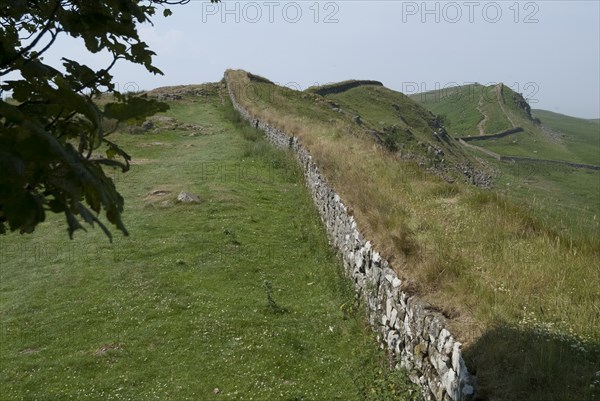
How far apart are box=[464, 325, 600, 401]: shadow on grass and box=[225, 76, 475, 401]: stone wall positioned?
22 centimetres

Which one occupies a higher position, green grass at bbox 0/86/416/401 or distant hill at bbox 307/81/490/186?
distant hill at bbox 307/81/490/186

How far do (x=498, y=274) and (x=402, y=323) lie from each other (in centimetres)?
Result: 174

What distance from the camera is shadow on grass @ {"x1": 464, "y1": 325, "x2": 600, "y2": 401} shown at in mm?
4574

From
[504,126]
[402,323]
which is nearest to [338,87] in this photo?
[504,126]

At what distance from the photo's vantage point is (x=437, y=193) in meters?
12.1

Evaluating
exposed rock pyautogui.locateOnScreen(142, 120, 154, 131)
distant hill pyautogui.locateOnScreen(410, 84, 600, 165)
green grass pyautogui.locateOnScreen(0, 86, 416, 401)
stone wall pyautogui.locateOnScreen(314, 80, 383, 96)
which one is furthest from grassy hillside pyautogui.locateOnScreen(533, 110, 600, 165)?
green grass pyautogui.locateOnScreen(0, 86, 416, 401)

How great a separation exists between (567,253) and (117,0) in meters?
7.05

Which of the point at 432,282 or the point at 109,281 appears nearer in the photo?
the point at 432,282

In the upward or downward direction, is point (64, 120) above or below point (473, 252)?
above

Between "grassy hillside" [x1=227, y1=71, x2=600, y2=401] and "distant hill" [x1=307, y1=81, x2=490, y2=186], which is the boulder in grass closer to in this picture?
"grassy hillside" [x1=227, y1=71, x2=600, y2=401]

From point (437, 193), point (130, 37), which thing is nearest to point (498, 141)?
point (437, 193)

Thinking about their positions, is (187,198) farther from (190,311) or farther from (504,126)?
(504,126)

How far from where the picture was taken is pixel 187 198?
18.5 m

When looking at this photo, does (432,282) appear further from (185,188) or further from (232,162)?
(232,162)
